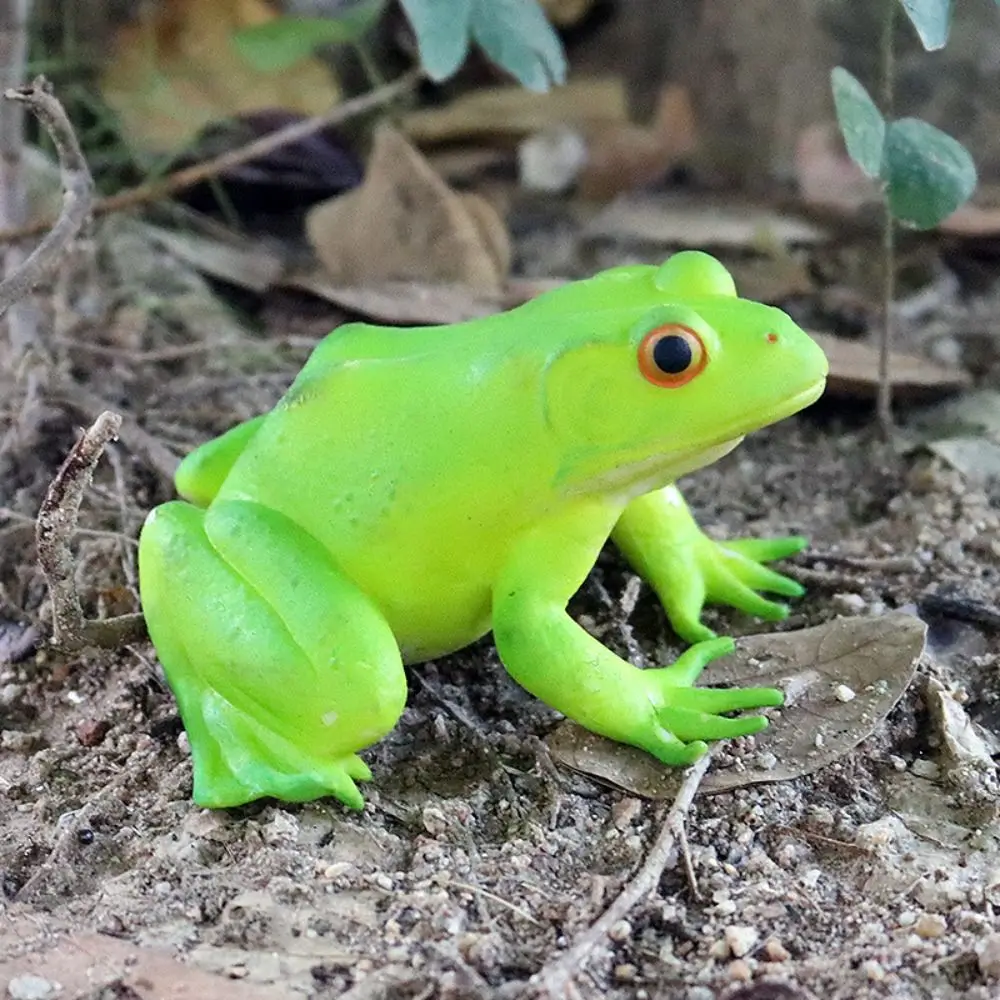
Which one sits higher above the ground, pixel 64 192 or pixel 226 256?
pixel 64 192

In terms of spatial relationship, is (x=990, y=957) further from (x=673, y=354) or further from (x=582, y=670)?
(x=673, y=354)

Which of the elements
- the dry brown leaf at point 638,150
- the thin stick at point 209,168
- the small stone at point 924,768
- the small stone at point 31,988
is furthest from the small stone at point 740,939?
the dry brown leaf at point 638,150

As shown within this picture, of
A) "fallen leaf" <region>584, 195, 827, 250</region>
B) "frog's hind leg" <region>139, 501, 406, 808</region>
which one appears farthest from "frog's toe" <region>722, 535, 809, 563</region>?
"fallen leaf" <region>584, 195, 827, 250</region>

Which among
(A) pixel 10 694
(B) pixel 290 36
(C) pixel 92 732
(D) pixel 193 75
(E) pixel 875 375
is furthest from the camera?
(D) pixel 193 75

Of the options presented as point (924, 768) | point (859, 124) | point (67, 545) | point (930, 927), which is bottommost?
point (924, 768)

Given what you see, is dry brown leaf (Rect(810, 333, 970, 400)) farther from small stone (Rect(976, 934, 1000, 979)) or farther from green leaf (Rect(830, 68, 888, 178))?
small stone (Rect(976, 934, 1000, 979))

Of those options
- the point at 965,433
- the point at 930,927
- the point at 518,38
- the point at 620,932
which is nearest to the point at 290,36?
the point at 518,38

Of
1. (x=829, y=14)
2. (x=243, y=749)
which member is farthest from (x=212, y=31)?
(x=243, y=749)

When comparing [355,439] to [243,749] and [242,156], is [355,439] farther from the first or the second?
[242,156]
